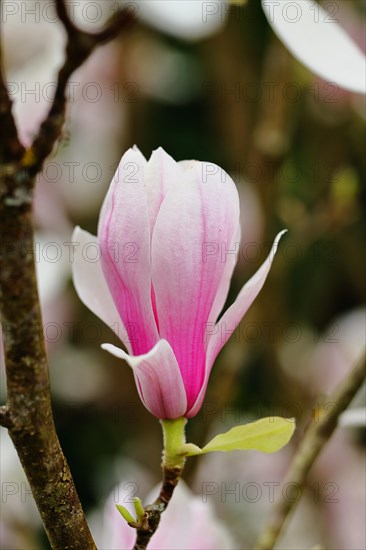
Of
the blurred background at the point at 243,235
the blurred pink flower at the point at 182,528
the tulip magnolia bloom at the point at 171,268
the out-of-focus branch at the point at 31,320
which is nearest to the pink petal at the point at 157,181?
the tulip magnolia bloom at the point at 171,268

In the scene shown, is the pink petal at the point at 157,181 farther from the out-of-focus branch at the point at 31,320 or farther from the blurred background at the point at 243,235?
the blurred background at the point at 243,235

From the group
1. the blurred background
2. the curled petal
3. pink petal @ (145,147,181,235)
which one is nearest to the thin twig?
pink petal @ (145,147,181,235)

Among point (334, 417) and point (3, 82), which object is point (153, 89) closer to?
point (334, 417)

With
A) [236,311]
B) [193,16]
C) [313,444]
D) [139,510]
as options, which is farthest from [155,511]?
[193,16]

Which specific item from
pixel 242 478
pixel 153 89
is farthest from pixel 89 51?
pixel 153 89

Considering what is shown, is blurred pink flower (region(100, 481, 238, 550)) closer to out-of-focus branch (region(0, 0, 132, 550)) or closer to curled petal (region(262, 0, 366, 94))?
out-of-focus branch (region(0, 0, 132, 550))
